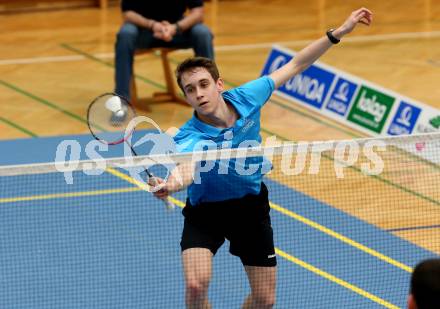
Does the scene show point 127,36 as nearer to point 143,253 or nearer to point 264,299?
point 143,253

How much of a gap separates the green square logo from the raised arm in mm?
4448

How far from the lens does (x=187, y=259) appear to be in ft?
23.6

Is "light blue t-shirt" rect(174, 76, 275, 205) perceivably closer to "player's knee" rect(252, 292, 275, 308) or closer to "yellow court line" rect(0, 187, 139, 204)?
"player's knee" rect(252, 292, 275, 308)

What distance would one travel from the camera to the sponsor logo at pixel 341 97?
1255 centimetres

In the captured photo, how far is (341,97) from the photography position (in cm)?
1268

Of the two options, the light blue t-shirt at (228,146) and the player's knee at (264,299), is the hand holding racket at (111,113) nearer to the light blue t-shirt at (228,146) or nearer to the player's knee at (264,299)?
the light blue t-shirt at (228,146)

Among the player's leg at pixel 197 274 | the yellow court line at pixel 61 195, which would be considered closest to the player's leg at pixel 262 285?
the player's leg at pixel 197 274

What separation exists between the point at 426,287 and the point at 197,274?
279cm

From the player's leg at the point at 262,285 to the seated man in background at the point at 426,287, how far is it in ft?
9.53

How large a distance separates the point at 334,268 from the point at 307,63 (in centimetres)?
218

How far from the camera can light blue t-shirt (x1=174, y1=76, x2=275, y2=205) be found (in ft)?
23.9

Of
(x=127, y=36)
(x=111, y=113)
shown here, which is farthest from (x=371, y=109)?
(x=111, y=113)

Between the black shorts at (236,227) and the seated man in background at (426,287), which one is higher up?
the seated man in background at (426,287)

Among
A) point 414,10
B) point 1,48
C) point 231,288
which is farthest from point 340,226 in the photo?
point 414,10
